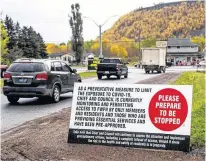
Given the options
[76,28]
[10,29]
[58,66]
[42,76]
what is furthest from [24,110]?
[10,29]

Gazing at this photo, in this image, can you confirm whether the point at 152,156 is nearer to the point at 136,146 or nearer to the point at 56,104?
the point at 136,146

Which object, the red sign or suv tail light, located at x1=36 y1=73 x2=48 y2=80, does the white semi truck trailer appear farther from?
the red sign

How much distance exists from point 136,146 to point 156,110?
0.68 metres

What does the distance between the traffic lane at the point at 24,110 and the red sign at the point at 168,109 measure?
12.3ft

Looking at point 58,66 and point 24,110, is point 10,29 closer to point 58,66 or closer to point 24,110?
point 58,66

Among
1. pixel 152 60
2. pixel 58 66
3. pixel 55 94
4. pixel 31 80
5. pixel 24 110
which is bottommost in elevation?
pixel 152 60

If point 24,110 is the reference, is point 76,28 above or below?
above

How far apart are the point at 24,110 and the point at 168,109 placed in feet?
21.2

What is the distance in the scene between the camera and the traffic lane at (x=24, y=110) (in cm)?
954

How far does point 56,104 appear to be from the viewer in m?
13.1

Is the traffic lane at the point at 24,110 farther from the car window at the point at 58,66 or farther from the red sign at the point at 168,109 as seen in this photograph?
the red sign at the point at 168,109

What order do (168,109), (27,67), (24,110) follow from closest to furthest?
(168,109) → (24,110) → (27,67)

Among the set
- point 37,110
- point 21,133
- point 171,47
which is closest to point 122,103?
point 21,133

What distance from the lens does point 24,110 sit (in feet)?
38.0
